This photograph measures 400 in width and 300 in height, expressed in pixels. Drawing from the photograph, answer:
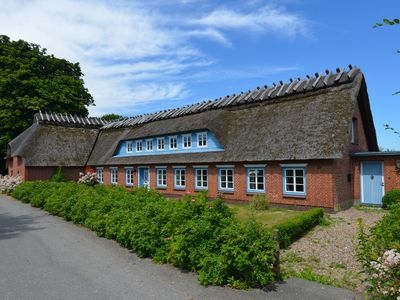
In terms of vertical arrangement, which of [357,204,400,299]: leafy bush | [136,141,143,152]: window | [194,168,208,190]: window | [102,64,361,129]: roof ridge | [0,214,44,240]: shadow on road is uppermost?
[102,64,361,129]: roof ridge

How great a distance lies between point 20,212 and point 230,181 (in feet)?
40.7

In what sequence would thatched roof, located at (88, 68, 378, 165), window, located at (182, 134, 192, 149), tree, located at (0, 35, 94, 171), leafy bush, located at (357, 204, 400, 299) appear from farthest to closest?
tree, located at (0, 35, 94, 171)
window, located at (182, 134, 192, 149)
thatched roof, located at (88, 68, 378, 165)
leafy bush, located at (357, 204, 400, 299)

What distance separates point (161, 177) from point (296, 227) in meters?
15.4

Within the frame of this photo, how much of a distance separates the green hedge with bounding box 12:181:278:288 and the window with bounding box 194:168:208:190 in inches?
353

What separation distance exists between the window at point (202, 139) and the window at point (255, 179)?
15.0 feet

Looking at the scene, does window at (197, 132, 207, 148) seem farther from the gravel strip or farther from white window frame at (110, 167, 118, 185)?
white window frame at (110, 167, 118, 185)

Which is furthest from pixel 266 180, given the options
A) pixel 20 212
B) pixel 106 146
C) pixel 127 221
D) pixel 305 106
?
pixel 106 146

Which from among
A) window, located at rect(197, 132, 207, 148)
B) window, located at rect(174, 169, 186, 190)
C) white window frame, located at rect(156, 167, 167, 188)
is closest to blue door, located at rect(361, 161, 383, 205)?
window, located at rect(197, 132, 207, 148)

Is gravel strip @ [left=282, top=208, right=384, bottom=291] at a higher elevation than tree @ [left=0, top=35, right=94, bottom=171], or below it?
below

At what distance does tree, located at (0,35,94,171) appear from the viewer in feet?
134

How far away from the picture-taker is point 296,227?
36.7 ft

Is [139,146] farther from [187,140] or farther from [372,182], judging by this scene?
[372,182]

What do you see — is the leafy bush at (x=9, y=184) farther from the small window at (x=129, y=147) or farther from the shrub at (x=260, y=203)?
the shrub at (x=260, y=203)

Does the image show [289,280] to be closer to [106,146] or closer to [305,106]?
[305,106]
